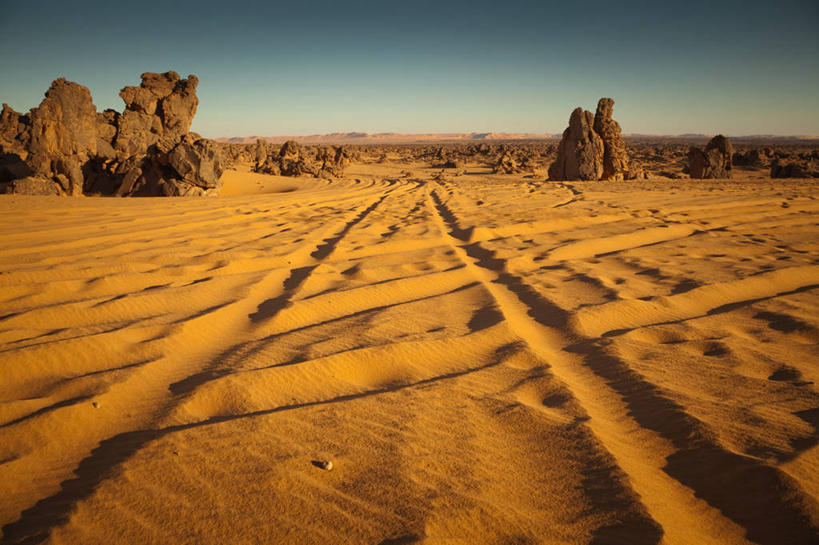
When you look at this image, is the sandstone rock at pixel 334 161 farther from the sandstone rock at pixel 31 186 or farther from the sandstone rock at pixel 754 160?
the sandstone rock at pixel 754 160

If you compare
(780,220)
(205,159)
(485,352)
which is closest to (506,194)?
(780,220)

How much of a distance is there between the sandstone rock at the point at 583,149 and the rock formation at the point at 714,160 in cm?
415

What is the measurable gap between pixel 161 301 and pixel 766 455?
3267 millimetres

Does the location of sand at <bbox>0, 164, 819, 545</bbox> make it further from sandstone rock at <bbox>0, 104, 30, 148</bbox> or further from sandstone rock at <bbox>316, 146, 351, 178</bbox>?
sandstone rock at <bbox>316, 146, 351, 178</bbox>

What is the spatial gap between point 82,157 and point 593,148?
16.2 m

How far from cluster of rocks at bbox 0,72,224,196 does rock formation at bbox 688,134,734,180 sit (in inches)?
659

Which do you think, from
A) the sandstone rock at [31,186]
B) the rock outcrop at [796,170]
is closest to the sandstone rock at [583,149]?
the rock outcrop at [796,170]

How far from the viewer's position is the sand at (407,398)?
1159 millimetres

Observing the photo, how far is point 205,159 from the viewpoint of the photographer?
1029 cm

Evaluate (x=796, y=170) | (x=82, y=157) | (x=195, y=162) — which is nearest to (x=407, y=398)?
(x=195, y=162)

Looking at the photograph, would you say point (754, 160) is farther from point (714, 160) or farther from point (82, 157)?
point (82, 157)

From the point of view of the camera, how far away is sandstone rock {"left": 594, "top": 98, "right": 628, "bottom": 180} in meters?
14.5

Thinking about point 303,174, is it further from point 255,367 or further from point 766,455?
point 766,455

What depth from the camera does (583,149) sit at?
565 inches
